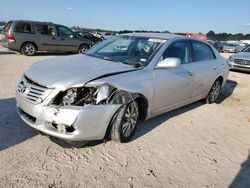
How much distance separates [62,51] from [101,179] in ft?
41.8

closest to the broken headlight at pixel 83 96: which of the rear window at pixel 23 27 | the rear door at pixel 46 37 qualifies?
the rear window at pixel 23 27

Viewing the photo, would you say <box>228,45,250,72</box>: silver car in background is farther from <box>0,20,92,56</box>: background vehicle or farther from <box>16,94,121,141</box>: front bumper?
<box>16,94,121,141</box>: front bumper

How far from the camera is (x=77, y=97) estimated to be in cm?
350

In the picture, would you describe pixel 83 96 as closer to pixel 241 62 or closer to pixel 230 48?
pixel 241 62

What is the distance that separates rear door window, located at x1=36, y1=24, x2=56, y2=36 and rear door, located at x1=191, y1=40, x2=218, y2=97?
10034 millimetres

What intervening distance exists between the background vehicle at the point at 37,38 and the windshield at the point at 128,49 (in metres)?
9.17

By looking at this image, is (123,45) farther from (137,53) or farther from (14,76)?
(14,76)

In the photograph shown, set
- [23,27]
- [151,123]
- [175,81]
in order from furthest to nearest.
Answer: [23,27] → [151,123] → [175,81]

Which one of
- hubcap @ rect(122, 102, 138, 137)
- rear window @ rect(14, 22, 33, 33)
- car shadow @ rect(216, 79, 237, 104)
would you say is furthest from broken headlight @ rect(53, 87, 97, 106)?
rear window @ rect(14, 22, 33, 33)

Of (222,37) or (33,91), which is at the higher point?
(33,91)

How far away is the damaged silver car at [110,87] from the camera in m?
3.42

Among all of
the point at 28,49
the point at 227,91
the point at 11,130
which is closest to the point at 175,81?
the point at 11,130

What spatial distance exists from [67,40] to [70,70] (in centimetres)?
Result: 1160

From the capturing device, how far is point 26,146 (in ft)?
12.2
